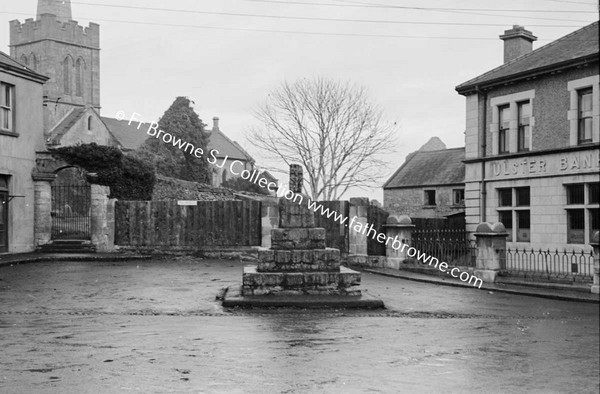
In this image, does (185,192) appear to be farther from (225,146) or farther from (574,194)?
(225,146)

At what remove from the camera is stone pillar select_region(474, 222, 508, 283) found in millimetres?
19812

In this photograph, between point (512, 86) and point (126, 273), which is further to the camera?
point (512, 86)

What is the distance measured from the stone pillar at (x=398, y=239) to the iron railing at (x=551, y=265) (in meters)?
3.52

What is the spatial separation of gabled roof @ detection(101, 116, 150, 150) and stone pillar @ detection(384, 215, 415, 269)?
161 feet

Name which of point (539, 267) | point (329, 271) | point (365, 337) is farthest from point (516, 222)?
point (365, 337)

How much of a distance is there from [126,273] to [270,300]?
721cm

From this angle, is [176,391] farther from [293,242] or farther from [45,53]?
[45,53]

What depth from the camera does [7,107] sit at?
2470 centimetres

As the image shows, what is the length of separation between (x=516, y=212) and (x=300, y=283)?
14701 millimetres

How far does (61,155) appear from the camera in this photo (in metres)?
25.7

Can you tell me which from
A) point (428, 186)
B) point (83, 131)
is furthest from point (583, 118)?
point (83, 131)

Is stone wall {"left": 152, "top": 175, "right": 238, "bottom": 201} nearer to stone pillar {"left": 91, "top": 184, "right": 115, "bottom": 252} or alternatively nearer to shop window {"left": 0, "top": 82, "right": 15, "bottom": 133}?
stone pillar {"left": 91, "top": 184, "right": 115, "bottom": 252}

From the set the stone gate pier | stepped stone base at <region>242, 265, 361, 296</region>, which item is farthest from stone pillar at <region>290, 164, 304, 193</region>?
stepped stone base at <region>242, 265, 361, 296</region>

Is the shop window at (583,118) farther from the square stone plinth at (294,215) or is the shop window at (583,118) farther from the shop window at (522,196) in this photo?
the square stone plinth at (294,215)
